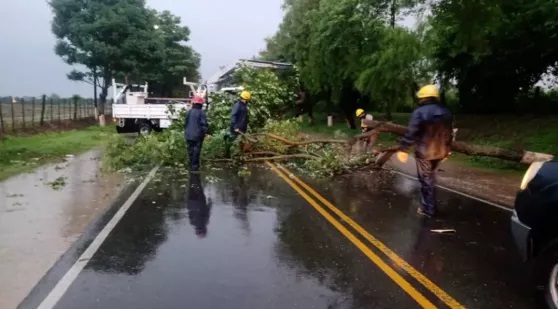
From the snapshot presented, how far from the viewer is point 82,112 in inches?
1510

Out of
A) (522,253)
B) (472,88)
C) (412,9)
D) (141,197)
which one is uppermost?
(412,9)

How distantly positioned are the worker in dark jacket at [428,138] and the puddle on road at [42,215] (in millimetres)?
5095

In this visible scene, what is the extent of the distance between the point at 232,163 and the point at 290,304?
11.1 metres

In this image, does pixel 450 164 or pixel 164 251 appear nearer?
pixel 164 251

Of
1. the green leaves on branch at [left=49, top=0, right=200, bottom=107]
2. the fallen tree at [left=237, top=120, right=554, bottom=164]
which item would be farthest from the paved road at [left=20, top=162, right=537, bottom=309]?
the green leaves on branch at [left=49, top=0, right=200, bottom=107]

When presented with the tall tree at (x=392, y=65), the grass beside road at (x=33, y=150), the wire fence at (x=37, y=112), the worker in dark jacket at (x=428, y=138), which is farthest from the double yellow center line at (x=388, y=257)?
the wire fence at (x=37, y=112)

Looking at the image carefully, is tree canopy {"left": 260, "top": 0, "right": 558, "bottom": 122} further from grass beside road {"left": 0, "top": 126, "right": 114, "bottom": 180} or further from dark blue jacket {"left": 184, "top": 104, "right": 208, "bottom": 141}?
grass beside road {"left": 0, "top": 126, "right": 114, "bottom": 180}

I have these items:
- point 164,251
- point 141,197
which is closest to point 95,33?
point 141,197

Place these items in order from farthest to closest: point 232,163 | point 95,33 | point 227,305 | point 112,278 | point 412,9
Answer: point 95,33 → point 412,9 → point 232,163 → point 112,278 → point 227,305

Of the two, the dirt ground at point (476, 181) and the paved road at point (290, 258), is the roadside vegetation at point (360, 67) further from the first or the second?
the paved road at point (290, 258)

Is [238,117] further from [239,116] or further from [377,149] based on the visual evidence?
[377,149]

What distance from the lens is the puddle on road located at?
5.94 metres

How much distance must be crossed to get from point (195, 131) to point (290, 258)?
8.20 metres

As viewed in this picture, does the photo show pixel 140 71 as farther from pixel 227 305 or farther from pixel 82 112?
pixel 227 305
